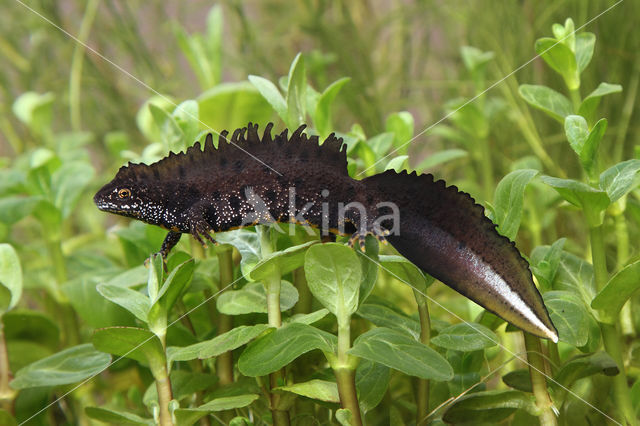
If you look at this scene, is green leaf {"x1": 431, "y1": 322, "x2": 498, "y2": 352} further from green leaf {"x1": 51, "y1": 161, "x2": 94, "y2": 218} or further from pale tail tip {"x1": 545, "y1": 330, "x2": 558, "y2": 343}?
green leaf {"x1": 51, "y1": 161, "x2": 94, "y2": 218}

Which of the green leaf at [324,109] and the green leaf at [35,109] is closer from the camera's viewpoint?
the green leaf at [324,109]

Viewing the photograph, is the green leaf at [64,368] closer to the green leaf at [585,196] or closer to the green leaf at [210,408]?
the green leaf at [210,408]

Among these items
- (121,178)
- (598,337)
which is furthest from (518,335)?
(121,178)

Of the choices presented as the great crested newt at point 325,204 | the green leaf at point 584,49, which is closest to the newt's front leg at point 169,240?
the great crested newt at point 325,204

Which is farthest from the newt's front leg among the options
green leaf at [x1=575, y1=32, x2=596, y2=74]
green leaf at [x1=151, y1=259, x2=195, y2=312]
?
green leaf at [x1=575, y1=32, x2=596, y2=74]

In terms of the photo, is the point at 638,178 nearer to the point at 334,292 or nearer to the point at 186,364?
the point at 334,292

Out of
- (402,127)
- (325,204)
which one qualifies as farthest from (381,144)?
(325,204)

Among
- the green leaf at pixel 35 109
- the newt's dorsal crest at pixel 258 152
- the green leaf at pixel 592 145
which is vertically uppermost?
the green leaf at pixel 35 109

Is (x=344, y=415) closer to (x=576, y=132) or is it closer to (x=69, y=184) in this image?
(x=576, y=132)
